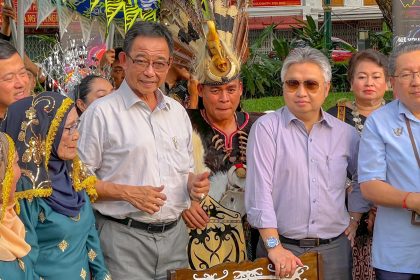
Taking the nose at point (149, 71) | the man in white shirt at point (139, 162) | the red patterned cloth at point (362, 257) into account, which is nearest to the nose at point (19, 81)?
the man in white shirt at point (139, 162)

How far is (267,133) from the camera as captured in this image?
137 inches

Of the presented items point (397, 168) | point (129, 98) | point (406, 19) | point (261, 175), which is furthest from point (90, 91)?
point (406, 19)

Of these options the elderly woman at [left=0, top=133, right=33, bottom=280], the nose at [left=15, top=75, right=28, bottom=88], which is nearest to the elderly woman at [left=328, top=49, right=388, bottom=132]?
the nose at [left=15, top=75, right=28, bottom=88]

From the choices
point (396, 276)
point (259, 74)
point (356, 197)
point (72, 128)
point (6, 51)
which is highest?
point (6, 51)

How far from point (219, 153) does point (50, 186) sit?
105 cm

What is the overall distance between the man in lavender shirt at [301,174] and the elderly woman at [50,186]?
83 cm

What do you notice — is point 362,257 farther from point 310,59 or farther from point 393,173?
point 310,59

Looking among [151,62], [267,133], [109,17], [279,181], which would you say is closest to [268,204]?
[279,181]

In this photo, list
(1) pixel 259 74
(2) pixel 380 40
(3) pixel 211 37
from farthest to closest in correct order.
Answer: (2) pixel 380 40 → (1) pixel 259 74 → (3) pixel 211 37

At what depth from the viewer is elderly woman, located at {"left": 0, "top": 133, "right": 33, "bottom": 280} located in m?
2.82

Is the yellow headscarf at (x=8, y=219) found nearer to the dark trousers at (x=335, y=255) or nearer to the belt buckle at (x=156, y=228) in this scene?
the belt buckle at (x=156, y=228)

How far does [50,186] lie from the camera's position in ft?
10.1

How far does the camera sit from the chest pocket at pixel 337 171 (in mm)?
3451

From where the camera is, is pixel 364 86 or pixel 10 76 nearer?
pixel 10 76
